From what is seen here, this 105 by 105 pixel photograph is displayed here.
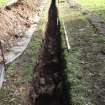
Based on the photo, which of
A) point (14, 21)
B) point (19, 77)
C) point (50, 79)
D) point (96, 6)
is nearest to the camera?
point (19, 77)

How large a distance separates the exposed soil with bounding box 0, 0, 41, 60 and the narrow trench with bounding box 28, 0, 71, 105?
135 cm

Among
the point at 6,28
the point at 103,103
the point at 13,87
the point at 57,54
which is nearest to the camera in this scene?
the point at 103,103

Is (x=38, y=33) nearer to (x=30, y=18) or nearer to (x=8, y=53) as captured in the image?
(x=8, y=53)

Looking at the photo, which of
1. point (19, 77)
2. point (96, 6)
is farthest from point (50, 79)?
point (96, 6)

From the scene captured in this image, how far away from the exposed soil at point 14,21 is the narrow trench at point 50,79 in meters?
1.35

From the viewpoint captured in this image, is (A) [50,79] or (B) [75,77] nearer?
(B) [75,77]

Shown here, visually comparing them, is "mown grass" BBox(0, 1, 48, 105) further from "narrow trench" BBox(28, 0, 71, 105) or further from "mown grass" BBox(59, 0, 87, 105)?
"mown grass" BBox(59, 0, 87, 105)

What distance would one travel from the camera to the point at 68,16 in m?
15.6

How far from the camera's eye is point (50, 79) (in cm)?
826

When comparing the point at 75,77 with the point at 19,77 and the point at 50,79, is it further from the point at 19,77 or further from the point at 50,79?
the point at 19,77

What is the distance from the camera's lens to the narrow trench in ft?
23.1

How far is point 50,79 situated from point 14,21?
6300mm

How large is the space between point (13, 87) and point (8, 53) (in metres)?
3.01

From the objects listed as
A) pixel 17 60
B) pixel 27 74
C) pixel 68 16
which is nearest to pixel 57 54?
pixel 17 60
